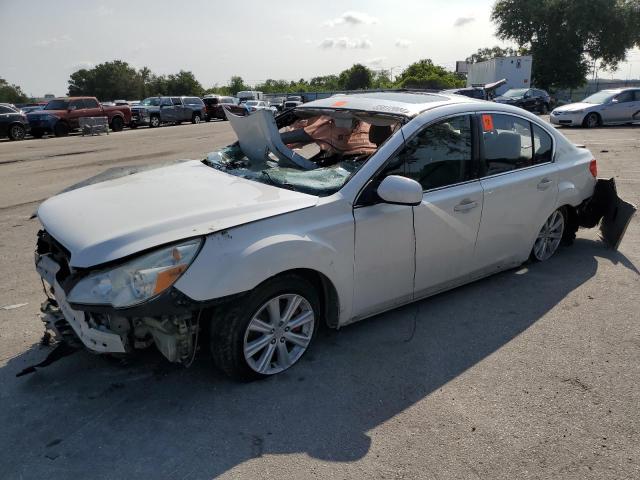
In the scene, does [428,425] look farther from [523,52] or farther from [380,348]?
[523,52]

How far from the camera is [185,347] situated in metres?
2.81

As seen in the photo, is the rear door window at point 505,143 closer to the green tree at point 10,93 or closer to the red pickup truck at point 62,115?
the red pickup truck at point 62,115

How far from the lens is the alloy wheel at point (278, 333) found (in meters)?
3.03

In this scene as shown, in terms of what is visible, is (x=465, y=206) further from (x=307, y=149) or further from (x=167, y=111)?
(x=167, y=111)

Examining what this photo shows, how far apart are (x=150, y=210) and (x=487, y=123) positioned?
270cm

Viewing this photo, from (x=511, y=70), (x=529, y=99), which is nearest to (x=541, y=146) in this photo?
(x=529, y=99)

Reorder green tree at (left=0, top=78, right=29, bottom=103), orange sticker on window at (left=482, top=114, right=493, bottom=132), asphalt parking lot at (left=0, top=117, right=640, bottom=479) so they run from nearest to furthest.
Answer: asphalt parking lot at (left=0, top=117, right=640, bottom=479) → orange sticker on window at (left=482, top=114, right=493, bottom=132) → green tree at (left=0, top=78, right=29, bottom=103)

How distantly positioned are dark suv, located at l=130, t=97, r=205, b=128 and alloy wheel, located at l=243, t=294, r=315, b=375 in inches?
1117

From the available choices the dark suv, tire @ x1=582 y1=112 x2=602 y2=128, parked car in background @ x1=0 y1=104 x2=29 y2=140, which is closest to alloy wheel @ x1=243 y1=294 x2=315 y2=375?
tire @ x1=582 y1=112 x2=602 y2=128

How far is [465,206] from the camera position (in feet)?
12.6

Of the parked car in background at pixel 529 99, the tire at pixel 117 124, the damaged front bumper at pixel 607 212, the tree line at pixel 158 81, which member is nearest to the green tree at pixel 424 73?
the tree line at pixel 158 81

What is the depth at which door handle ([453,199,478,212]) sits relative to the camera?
12.4 feet

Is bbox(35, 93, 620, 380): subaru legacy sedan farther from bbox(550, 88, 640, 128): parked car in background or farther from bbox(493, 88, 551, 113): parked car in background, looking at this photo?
bbox(493, 88, 551, 113): parked car in background

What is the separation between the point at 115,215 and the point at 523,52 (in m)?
54.4
